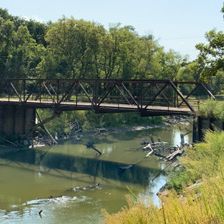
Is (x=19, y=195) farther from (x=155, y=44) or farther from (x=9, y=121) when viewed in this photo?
(x=155, y=44)

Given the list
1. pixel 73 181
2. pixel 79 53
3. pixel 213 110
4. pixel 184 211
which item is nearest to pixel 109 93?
pixel 213 110

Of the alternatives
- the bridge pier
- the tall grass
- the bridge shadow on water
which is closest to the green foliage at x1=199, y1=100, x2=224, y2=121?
the bridge shadow on water

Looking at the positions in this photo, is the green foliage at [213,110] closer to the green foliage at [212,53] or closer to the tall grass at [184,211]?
the green foliage at [212,53]

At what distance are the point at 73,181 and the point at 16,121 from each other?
1565 cm

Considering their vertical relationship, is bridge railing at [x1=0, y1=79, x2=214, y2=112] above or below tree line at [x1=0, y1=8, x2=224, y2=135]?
below

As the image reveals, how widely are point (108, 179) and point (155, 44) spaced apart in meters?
42.3

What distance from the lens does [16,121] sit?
4100cm

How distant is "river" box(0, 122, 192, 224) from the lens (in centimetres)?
1997

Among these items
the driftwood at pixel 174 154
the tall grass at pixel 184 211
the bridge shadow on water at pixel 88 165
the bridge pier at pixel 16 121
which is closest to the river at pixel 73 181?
the bridge shadow on water at pixel 88 165

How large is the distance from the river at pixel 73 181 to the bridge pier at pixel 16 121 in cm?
359

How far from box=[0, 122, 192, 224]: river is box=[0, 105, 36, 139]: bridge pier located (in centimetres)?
359

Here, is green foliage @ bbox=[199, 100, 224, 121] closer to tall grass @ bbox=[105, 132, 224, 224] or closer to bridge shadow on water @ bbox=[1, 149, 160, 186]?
bridge shadow on water @ bbox=[1, 149, 160, 186]

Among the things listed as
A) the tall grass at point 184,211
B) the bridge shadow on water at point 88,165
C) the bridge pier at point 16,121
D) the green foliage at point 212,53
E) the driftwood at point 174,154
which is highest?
the green foliage at point 212,53

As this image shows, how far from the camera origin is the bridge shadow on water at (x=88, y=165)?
28.4 meters
